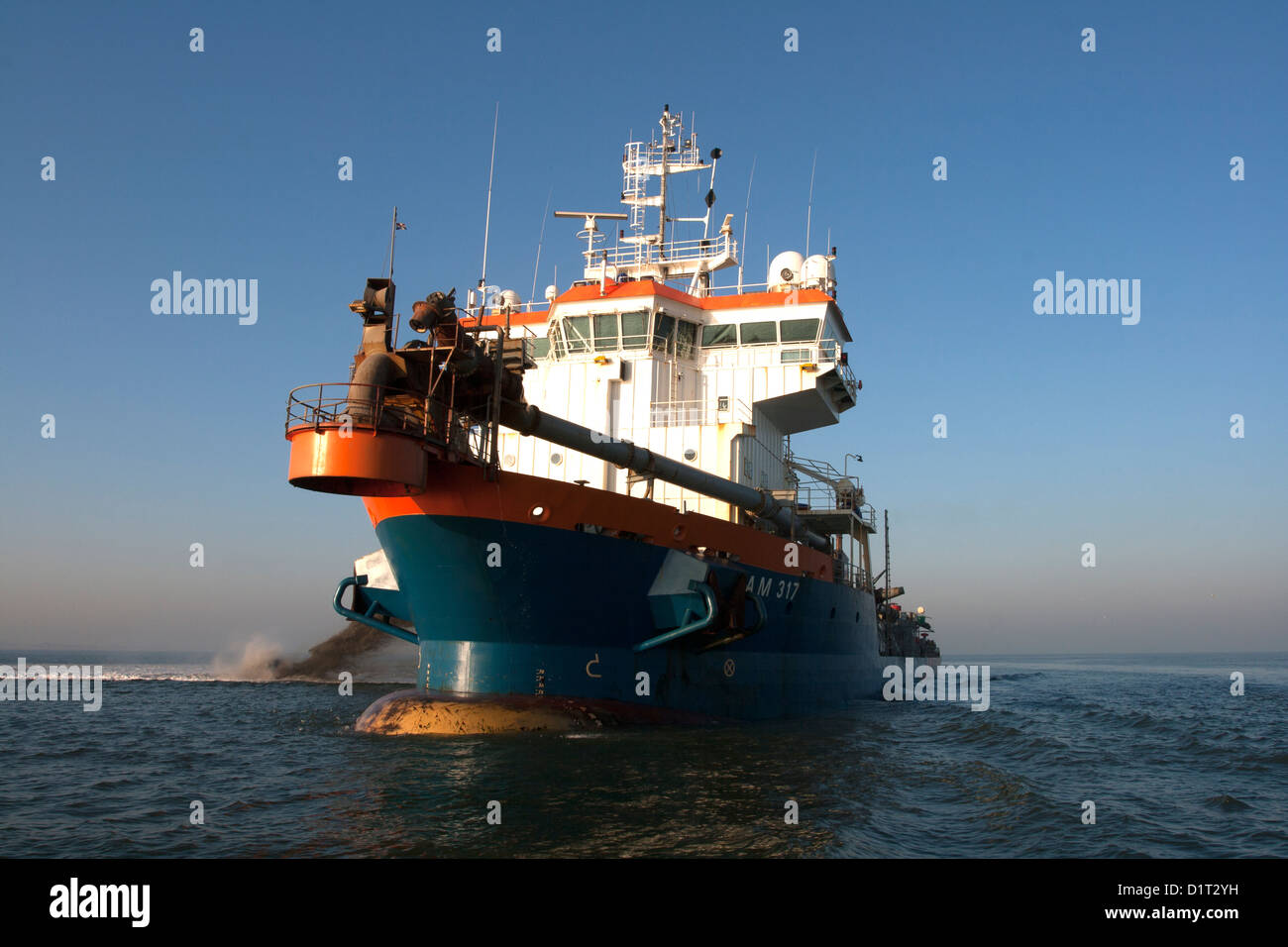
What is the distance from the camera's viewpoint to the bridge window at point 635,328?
78.0ft

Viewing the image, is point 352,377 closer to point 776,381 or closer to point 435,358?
point 435,358

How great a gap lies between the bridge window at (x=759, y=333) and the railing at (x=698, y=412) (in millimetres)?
1951

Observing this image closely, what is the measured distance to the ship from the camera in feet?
47.8

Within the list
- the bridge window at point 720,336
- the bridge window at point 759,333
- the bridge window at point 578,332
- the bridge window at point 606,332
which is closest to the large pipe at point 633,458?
the bridge window at point 759,333

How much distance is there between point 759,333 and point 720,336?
115 cm

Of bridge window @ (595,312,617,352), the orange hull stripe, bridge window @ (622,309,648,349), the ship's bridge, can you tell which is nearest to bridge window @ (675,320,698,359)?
the ship's bridge

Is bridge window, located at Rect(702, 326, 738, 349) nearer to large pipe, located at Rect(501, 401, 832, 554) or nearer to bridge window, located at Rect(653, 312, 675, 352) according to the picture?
bridge window, located at Rect(653, 312, 675, 352)

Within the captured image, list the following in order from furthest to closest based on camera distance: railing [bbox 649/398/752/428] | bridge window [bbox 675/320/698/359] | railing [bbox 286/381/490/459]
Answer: bridge window [bbox 675/320/698/359] < railing [bbox 649/398/752/428] < railing [bbox 286/381/490/459]

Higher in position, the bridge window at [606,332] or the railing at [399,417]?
the bridge window at [606,332]

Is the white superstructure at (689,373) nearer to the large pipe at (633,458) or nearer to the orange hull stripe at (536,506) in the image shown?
the large pipe at (633,458)

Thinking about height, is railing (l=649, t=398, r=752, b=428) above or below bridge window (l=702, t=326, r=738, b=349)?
below

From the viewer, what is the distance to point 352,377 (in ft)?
45.6

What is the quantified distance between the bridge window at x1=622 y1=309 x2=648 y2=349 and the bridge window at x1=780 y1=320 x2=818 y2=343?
166 inches
